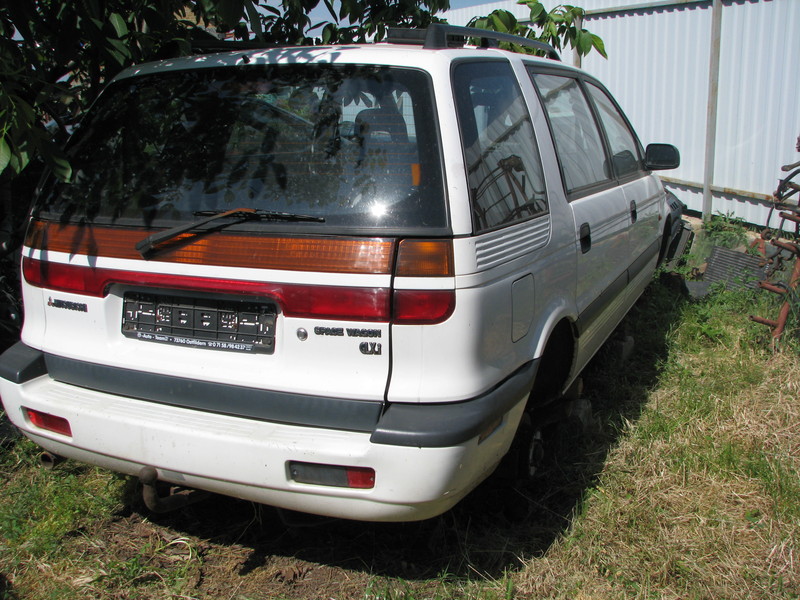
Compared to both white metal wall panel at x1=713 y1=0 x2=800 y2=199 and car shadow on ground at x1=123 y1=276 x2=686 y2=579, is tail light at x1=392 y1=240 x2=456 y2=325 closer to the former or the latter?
car shadow on ground at x1=123 y1=276 x2=686 y2=579

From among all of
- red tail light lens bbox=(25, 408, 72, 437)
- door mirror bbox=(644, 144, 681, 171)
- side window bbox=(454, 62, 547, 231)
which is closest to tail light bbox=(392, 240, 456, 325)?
side window bbox=(454, 62, 547, 231)

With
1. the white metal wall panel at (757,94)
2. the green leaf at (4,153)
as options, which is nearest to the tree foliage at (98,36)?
the green leaf at (4,153)

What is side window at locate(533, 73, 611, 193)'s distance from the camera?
3.25 m

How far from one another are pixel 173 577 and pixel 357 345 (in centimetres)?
121

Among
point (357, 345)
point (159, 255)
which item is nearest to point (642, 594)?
point (357, 345)

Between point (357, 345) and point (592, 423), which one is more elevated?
point (357, 345)

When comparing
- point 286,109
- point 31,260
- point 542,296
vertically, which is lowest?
point 542,296

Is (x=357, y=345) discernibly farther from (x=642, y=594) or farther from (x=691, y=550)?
(x=691, y=550)

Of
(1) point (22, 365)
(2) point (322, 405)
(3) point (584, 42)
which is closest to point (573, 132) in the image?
(3) point (584, 42)

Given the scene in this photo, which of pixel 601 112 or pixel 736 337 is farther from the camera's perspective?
pixel 736 337

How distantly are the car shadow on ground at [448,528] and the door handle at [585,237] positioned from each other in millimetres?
870

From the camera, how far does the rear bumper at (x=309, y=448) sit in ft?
7.14

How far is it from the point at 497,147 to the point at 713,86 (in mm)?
6035

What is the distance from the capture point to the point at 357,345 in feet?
7.36
